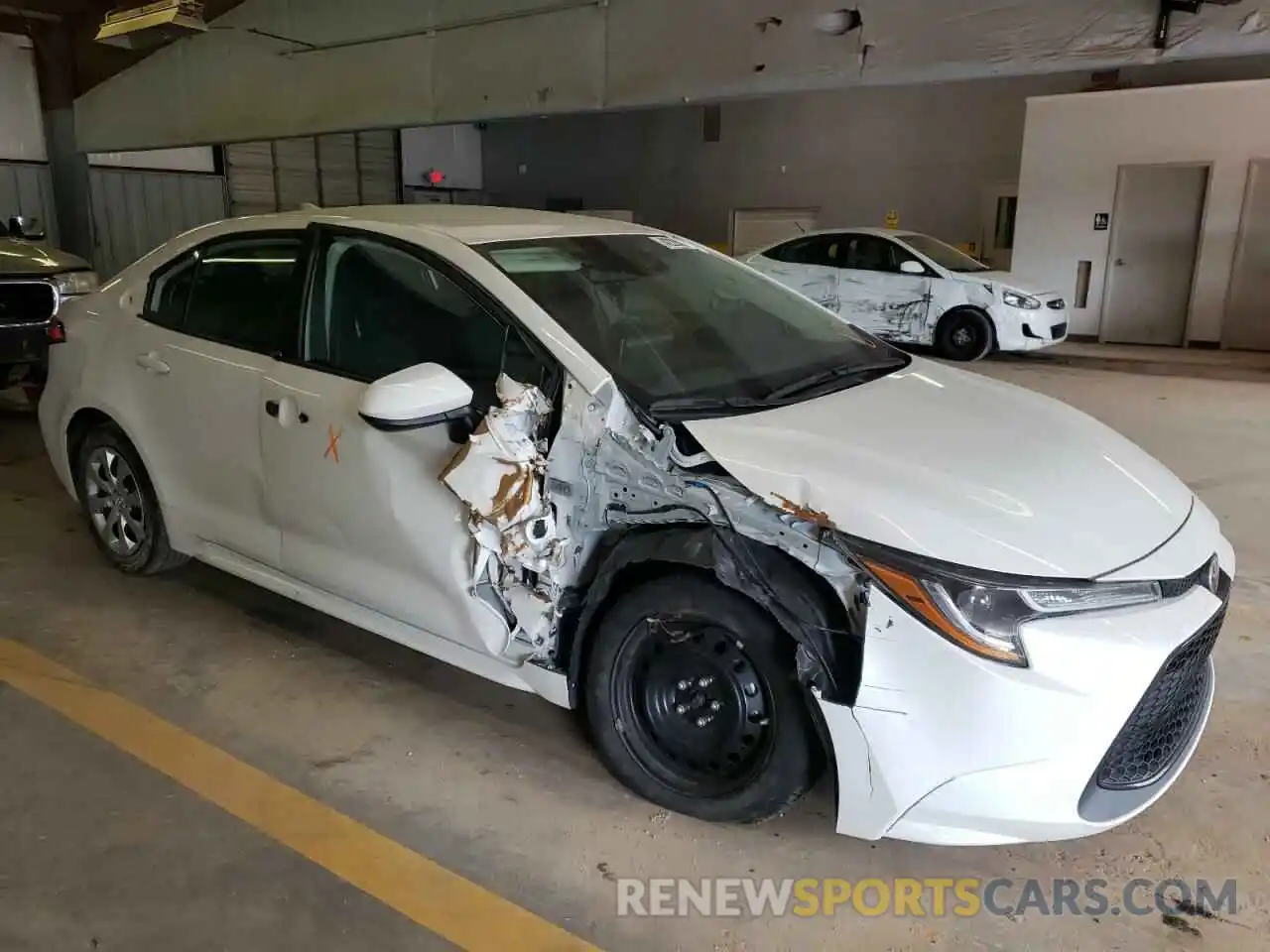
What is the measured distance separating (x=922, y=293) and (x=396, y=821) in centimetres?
895

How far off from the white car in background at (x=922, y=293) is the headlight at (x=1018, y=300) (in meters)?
0.01

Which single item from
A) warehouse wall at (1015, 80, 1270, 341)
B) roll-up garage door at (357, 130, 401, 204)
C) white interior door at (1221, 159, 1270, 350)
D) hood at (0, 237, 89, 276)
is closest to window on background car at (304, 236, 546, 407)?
hood at (0, 237, 89, 276)

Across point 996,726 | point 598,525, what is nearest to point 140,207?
point 598,525

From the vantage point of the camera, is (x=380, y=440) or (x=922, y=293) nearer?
(x=380, y=440)

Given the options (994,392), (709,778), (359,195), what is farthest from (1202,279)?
(359,195)

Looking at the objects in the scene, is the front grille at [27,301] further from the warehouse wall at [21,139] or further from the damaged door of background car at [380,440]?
the warehouse wall at [21,139]

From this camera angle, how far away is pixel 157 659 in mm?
3227

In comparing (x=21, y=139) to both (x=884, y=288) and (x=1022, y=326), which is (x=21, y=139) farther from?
(x=1022, y=326)

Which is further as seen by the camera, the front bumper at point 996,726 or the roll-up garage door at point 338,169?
the roll-up garage door at point 338,169

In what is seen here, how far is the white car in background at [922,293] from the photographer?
985cm

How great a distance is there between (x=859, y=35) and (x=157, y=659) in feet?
21.2

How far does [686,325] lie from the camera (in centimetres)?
276

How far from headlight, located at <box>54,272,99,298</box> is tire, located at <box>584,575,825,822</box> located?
6.03 m

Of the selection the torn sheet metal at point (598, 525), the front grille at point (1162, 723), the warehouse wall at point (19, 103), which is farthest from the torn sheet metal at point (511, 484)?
the warehouse wall at point (19, 103)
